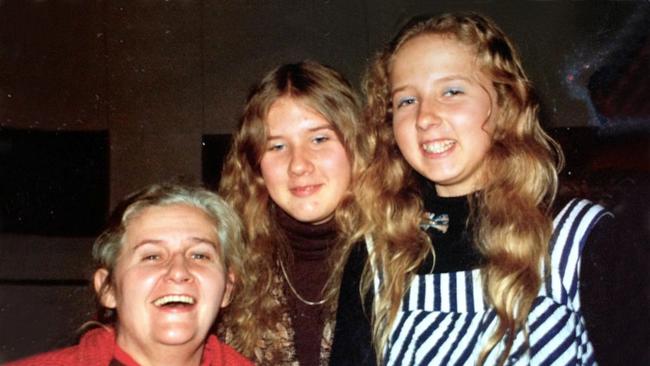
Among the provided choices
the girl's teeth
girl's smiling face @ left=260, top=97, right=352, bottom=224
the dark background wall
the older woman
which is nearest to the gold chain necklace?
girl's smiling face @ left=260, top=97, right=352, bottom=224

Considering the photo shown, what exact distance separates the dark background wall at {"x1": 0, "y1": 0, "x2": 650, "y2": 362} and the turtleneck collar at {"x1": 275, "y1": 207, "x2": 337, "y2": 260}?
2362 millimetres

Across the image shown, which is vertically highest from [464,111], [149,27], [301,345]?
[149,27]

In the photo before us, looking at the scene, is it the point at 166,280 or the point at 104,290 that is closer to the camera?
the point at 166,280

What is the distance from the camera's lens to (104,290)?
1780mm

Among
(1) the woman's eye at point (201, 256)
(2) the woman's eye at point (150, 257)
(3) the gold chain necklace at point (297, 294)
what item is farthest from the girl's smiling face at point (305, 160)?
(2) the woman's eye at point (150, 257)

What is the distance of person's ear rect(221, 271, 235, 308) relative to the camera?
1827 millimetres

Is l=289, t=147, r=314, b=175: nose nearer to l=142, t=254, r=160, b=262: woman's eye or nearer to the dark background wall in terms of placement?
l=142, t=254, r=160, b=262: woman's eye

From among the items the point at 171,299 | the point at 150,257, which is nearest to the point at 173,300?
the point at 171,299

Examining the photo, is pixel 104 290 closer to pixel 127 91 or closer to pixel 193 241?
pixel 193 241

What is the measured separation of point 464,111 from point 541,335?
1.88ft

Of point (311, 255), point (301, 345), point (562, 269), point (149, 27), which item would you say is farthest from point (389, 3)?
point (562, 269)

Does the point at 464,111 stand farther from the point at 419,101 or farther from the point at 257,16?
the point at 257,16

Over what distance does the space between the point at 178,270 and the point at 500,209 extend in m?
0.86

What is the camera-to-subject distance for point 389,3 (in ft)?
14.1
